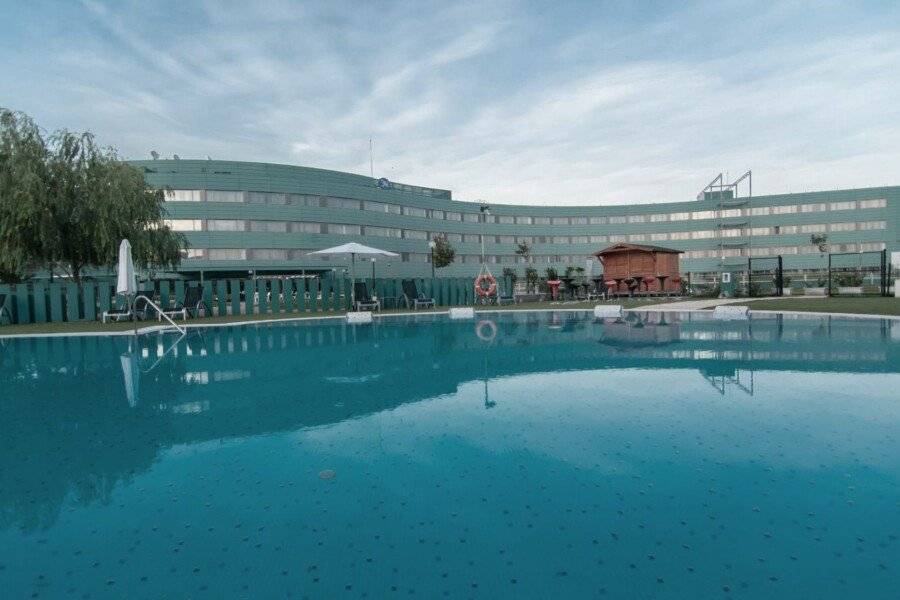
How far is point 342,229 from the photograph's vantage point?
170ft

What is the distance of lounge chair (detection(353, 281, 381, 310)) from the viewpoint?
22.8 m

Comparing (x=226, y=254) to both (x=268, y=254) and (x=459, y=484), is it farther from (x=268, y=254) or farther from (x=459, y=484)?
(x=459, y=484)

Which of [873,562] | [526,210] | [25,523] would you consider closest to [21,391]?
[25,523]

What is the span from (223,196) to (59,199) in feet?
93.2

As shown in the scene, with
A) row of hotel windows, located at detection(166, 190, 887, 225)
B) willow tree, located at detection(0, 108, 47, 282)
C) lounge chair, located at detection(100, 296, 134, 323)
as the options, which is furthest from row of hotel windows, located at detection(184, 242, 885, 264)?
lounge chair, located at detection(100, 296, 134, 323)

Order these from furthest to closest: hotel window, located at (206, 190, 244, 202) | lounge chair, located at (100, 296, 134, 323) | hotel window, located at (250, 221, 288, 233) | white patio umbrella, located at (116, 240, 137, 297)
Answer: hotel window, located at (250, 221, 288, 233), hotel window, located at (206, 190, 244, 202), lounge chair, located at (100, 296, 134, 323), white patio umbrella, located at (116, 240, 137, 297)

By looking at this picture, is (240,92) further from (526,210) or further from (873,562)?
(526,210)

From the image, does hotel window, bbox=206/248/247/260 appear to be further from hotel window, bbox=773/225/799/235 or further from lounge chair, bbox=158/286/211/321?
hotel window, bbox=773/225/799/235

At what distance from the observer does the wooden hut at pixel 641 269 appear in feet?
105

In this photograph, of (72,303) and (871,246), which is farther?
(871,246)

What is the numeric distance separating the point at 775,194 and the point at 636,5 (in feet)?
218

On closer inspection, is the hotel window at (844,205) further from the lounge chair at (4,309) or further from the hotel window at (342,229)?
the lounge chair at (4,309)

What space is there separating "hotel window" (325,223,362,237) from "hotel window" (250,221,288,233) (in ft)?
14.8

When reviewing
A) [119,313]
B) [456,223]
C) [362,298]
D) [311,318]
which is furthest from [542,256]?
[119,313]
